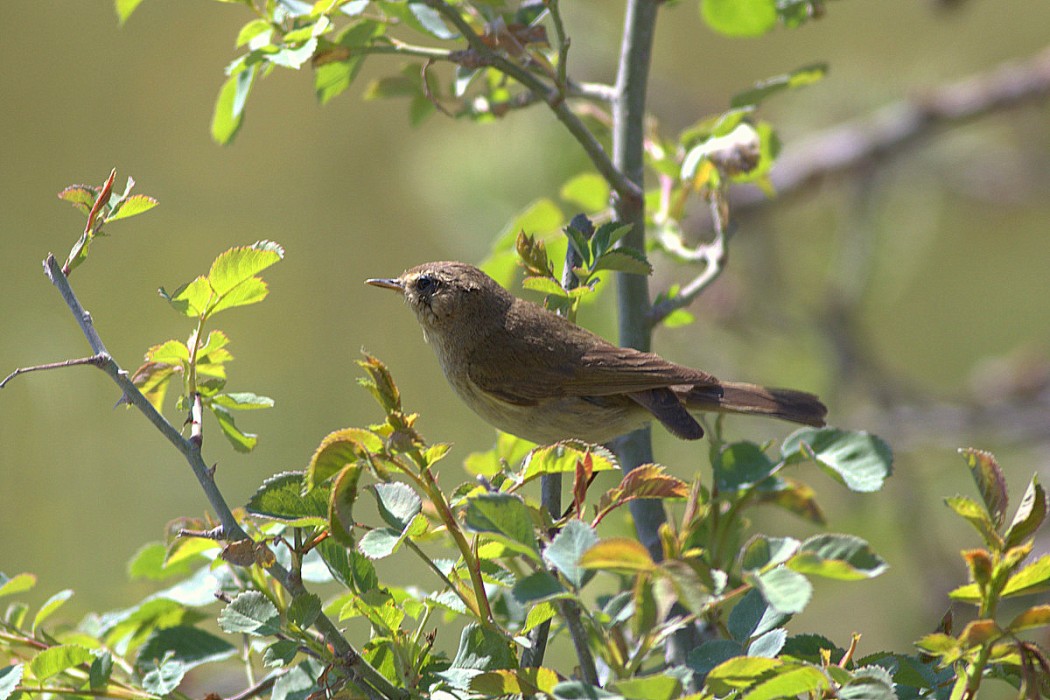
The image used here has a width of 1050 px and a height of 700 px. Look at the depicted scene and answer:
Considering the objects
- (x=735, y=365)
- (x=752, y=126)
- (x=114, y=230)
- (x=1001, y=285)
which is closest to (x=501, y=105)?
(x=752, y=126)

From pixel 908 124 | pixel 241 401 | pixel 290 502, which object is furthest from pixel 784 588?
pixel 908 124

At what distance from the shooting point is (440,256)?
18.4 ft

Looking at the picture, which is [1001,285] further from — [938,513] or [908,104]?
[908,104]

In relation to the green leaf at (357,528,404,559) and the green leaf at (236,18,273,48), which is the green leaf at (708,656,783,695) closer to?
the green leaf at (357,528,404,559)

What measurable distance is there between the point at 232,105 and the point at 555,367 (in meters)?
0.83

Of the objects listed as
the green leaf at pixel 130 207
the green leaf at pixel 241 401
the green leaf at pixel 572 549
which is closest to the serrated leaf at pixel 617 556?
the green leaf at pixel 572 549

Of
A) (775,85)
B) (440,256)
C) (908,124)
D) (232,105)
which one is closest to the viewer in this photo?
(232,105)

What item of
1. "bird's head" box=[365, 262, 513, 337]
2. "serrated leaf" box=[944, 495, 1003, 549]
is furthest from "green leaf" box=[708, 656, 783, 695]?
"bird's head" box=[365, 262, 513, 337]

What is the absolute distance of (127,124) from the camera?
5410mm

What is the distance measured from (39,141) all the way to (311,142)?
4.47ft

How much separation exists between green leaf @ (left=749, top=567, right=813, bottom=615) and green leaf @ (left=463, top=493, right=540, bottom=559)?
210 millimetres

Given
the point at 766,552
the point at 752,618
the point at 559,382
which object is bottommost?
the point at 559,382

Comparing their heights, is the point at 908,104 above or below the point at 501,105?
below

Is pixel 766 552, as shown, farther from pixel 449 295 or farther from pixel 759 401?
pixel 449 295
